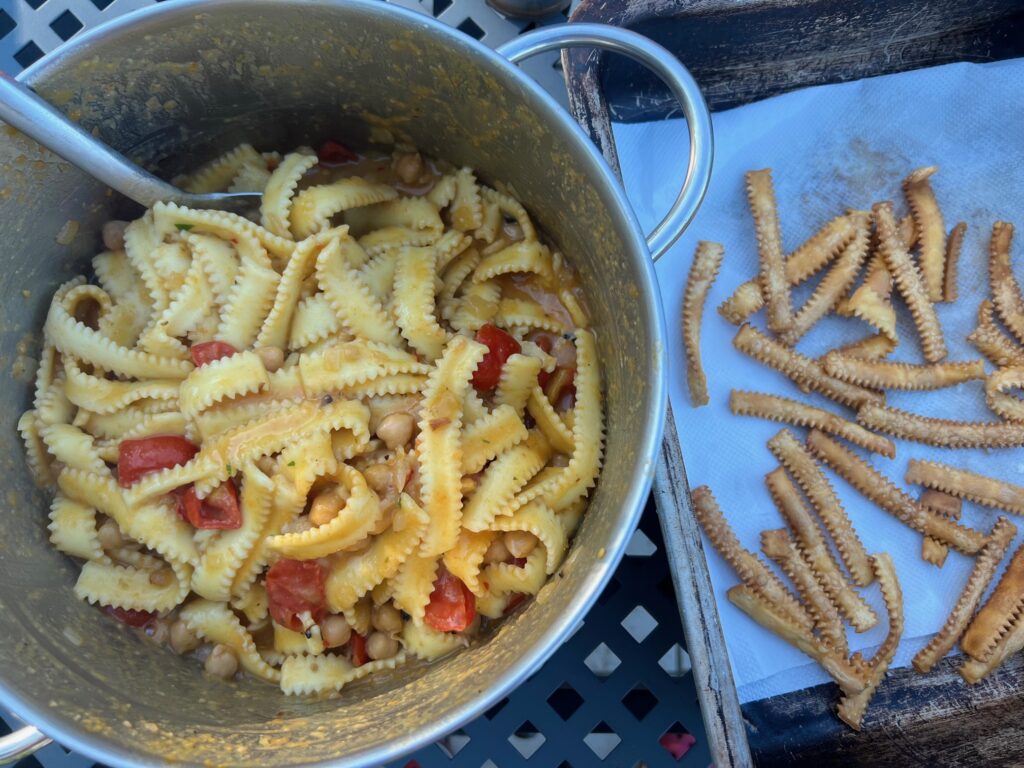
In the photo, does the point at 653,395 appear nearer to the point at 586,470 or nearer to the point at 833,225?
the point at 586,470

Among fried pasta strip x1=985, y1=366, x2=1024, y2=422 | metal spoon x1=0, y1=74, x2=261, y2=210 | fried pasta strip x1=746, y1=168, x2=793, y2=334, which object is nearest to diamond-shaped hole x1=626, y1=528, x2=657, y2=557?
fried pasta strip x1=746, y1=168, x2=793, y2=334

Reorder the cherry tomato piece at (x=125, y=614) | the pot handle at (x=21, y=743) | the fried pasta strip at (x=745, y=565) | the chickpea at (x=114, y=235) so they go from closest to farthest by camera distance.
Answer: the pot handle at (x=21, y=743)
the cherry tomato piece at (x=125, y=614)
the chickpea at (x=114, y=235)
the fried pasta strip at (x=745, y=565)

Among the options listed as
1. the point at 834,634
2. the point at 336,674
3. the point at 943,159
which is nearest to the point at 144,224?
the point at 336,674

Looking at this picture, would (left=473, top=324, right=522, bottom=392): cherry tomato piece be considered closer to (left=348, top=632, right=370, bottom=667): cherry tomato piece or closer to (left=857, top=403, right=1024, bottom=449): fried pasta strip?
A: (left=348, top=632, right=370, bottom=667): cherry tomato piece

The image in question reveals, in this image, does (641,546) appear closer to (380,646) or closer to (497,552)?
(497,552)

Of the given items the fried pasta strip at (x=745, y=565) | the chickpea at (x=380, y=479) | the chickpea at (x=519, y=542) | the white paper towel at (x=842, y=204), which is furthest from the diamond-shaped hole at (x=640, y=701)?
the chickpea at (x=380, y=479)

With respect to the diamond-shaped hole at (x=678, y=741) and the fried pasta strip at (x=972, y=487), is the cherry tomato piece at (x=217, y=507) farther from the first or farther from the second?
the fried pasta strip at (x=972, y=487)
